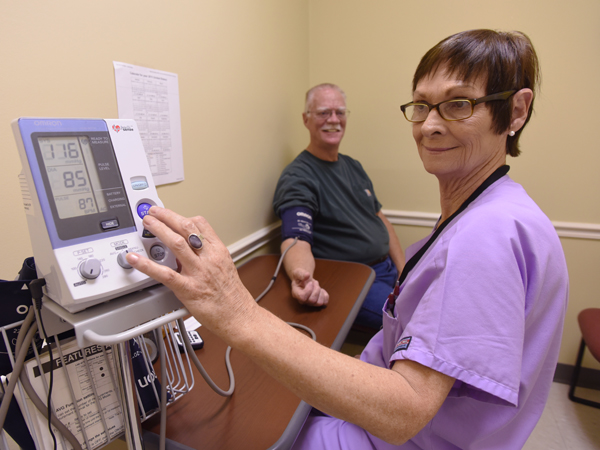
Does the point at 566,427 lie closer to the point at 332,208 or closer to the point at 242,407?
the point at 332,208

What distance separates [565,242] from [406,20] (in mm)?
1599

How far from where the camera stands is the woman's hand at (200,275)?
50 centimetres

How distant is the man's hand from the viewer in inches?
44.6

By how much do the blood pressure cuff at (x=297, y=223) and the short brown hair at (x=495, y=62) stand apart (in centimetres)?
95

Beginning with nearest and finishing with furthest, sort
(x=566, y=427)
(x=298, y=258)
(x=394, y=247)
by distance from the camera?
(x=298, y=258), (x=566, y=427), (x=394, y=247)

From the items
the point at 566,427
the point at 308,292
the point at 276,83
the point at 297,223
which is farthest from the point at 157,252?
the point at 566,427

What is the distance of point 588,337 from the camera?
60.7 inches

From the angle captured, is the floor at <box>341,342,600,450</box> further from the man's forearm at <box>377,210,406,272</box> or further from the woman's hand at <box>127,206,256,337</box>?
the woman's hand at <box>127,206,256,337</box>

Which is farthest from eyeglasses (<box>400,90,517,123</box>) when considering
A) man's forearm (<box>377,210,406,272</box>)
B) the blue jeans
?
man's forearm (<box>377,210,406,272</box>)

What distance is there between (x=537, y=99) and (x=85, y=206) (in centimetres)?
217

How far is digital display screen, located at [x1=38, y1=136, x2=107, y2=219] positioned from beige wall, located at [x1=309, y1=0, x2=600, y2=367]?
1958 mm

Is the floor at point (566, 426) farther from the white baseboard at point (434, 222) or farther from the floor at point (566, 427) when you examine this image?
the white baseboard at point (434, 222)

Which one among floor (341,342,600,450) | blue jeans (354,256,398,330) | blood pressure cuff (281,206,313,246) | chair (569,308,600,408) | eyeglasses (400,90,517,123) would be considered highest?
eyeglasses (400,90,517,123)

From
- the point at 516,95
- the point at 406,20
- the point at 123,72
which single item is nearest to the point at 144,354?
the point at 123,72
